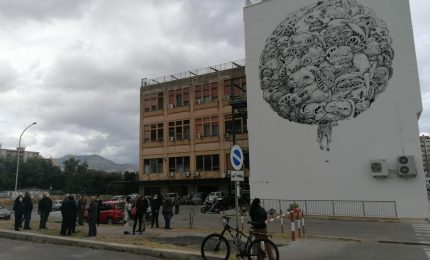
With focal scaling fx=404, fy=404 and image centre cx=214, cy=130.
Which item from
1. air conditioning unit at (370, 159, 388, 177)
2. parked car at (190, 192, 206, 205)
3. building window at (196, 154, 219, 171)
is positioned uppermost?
building window at (196, 154, 219, 171)

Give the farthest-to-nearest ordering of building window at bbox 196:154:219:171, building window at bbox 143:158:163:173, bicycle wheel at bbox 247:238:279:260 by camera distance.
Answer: building window at bbox 143:158:163:173 < building window at bbox 196:154:219:171 < bicycle wheel at bbox 247:238:279:260

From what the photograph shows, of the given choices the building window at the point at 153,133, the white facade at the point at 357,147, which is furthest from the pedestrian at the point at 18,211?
the building window at the point at 153,133

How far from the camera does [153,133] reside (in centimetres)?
5762

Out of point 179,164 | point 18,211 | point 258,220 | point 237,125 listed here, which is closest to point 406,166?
point 258,220

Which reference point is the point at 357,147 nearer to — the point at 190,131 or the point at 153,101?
the point at 190,131

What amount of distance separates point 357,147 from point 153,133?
1359 inches

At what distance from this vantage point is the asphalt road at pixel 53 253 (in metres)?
11.8

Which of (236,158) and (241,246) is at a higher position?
(236,158)

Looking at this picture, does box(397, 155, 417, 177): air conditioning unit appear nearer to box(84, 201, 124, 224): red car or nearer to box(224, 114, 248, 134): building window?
box(84, 201, 124, 224): red car

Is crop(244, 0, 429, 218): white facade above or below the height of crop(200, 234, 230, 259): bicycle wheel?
above

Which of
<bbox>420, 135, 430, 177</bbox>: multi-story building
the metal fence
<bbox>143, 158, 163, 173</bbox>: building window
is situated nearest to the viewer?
the metal fence

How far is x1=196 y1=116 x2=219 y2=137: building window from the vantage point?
52.0 meters

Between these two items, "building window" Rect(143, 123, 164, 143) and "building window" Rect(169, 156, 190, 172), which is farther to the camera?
"building window" Rect(143, 123, 164, 143)

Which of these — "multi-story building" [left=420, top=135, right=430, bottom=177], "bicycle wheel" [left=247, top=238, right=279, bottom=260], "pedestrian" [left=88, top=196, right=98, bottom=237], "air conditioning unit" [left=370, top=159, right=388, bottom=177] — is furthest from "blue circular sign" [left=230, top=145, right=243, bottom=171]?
"multi-story building" [left=420, top=135, right=430, bottom=177]
